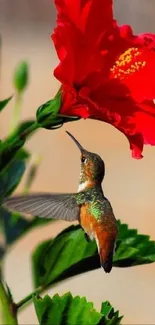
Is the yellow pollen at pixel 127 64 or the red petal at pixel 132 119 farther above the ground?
the yellow pollen at pixel 127 64

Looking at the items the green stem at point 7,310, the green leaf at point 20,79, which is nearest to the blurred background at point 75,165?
the green leaf at point 20,79

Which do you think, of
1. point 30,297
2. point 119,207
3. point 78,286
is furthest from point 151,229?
point 30,297

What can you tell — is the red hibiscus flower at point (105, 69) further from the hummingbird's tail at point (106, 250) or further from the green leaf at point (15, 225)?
the green leaf at point (15, 225)

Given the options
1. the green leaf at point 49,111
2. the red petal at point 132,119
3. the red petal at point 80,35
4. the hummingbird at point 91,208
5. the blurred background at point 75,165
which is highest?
the red petal at point 80,35

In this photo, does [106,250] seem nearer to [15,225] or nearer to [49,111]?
[49,111]

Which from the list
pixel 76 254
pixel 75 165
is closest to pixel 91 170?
pixel 76 254

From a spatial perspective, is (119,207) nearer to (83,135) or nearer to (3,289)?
(83,135)

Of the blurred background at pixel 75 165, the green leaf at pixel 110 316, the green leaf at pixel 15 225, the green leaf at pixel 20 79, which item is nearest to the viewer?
the green leaf at pixel 110 316
